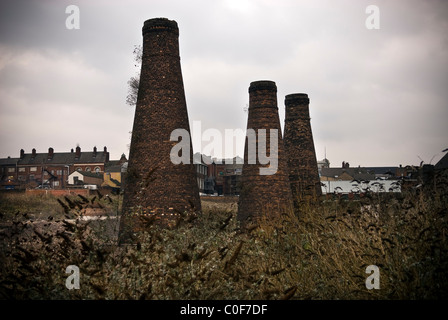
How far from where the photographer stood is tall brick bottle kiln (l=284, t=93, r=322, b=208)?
20.1m

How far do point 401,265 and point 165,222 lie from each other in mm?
9053

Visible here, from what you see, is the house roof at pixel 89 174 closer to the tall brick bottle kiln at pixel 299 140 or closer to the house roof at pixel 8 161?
the house roof at pixel 8 161

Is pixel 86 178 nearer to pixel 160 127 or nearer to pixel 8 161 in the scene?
pixel 8 161

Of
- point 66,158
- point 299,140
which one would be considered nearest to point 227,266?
point 299,140

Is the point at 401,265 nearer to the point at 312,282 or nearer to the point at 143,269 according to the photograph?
the point at 312,282

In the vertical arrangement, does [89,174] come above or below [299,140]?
above

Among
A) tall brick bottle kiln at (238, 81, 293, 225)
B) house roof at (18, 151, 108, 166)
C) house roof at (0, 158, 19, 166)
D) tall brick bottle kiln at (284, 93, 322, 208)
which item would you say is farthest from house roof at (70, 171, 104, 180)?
tall brick bottle kiln at (238, 81, 293, 225)

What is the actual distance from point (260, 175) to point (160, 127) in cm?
450

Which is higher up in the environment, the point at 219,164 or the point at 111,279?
the point at 219,164

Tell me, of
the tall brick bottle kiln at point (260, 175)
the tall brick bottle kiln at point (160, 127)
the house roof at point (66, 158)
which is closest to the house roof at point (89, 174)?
the house roof at point (66, 158)

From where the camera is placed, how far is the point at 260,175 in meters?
16.3

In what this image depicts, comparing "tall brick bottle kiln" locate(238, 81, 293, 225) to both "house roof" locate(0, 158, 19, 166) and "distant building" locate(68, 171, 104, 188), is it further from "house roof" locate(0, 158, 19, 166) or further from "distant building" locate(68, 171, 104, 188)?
"house roof" locate(0, 158, 19, 166)

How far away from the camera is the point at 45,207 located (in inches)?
1143
